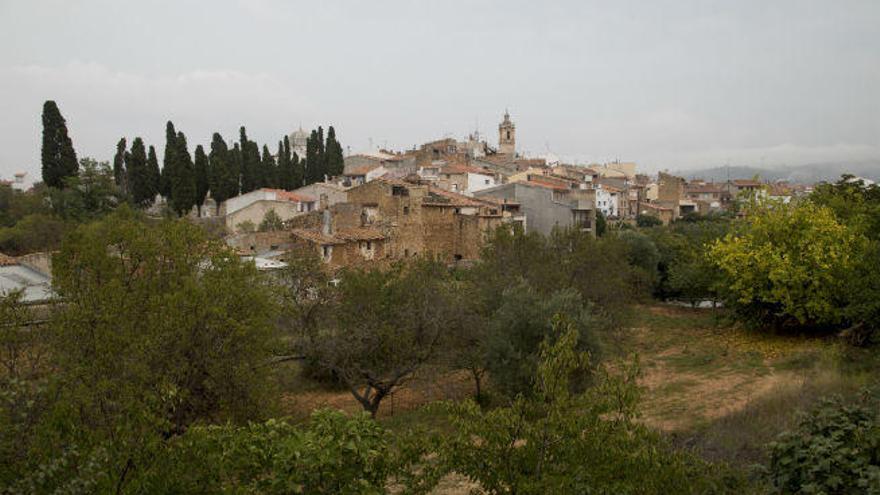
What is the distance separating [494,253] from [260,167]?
102 feet

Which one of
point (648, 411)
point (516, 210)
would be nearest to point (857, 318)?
point (648, 411)

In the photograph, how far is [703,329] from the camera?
2903 cm

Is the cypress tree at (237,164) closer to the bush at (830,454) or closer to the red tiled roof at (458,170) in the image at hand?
the red tiled roof at (458,170)

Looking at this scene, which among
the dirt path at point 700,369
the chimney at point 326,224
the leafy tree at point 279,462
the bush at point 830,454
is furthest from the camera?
the chimney at point 326,224

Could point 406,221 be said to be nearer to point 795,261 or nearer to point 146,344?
point 795,261

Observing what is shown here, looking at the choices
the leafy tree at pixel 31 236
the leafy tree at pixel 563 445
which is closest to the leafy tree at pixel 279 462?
the leafy tree at pixel 563 445

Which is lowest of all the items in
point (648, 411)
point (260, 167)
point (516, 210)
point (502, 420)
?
point (648, 411)

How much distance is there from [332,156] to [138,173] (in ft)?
69.6

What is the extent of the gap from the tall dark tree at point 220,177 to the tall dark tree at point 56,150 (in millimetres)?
8994

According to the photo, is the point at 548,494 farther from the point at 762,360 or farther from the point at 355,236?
the point at 355,236

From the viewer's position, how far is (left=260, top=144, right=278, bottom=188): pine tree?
52031mm

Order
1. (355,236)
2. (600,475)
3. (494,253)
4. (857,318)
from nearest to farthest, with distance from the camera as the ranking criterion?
(600,475) < (857,318) < (494,253) < (355,236)

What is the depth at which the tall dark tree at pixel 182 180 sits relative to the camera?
137 feet

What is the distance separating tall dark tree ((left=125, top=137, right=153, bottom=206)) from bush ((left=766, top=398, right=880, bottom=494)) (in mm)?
44223
